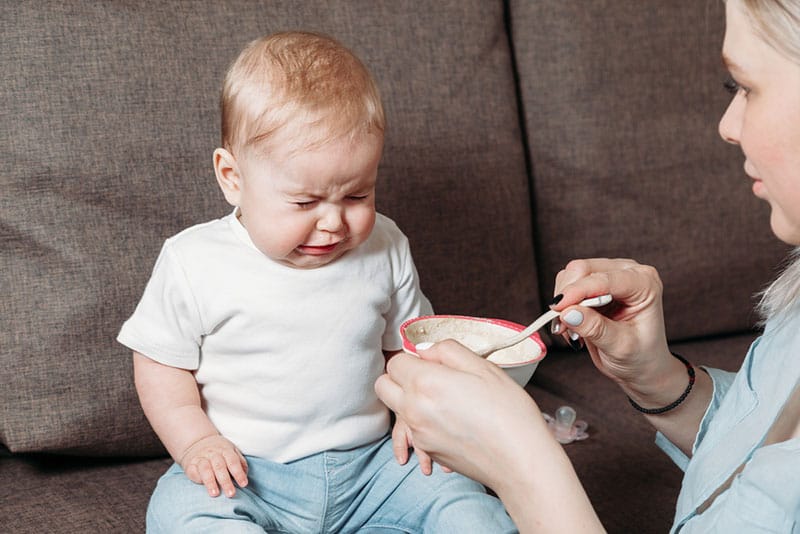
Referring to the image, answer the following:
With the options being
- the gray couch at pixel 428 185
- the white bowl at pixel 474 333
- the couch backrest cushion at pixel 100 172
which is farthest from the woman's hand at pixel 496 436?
the couch backrest cushion at pixel 100 172

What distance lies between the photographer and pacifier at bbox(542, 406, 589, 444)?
61.5 inches

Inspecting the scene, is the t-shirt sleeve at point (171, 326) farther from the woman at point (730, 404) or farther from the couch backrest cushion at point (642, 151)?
the couch backrest cushion at point (642, 151)

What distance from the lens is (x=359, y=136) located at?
1.13 meters

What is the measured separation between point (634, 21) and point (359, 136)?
98 centimetres

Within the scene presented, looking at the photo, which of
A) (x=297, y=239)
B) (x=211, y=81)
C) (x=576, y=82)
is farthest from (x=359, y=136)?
(x=576, y=82)

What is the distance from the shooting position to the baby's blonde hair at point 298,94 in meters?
1.11

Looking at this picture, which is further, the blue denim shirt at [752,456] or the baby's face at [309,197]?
the baby's face at [309,197]

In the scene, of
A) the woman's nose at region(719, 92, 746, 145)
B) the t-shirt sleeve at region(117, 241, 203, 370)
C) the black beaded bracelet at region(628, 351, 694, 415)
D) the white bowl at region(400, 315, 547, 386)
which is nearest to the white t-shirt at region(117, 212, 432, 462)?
the t-shirt sleeve at region(117, 241, 203, 370)

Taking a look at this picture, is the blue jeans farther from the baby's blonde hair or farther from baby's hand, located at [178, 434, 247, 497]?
the baby's blonde hair

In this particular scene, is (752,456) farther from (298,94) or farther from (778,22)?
(298,94)

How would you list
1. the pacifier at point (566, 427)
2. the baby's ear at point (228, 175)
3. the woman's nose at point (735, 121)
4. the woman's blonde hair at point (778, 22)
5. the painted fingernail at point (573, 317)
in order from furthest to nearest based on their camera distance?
the pacifier at point (566, 427) < the baby's ear at point (228, 175) < the painted fingernail at point (573, 317) < the woman's nose at point (735, 121) < the woman's blonde hair at point (778, 22)

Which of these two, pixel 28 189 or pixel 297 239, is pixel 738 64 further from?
pixel 28 189

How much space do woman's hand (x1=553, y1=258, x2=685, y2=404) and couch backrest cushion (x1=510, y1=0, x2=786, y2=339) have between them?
1.98ft

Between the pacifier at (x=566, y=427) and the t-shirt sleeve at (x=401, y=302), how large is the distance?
39 centimetres
